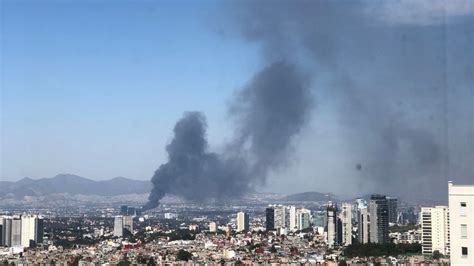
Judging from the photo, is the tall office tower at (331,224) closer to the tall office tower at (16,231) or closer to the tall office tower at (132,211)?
the tall office tower at (16,231)

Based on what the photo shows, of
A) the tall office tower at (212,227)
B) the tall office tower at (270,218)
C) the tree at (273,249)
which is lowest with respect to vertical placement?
the tree at (273,249)

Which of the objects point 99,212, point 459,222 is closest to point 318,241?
point 99,212

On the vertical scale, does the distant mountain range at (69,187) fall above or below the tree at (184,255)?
above

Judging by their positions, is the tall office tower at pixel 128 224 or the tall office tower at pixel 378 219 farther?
the tall office tower at pixel 128 224

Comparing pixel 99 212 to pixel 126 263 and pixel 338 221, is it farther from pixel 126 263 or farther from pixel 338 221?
pixel 126 263

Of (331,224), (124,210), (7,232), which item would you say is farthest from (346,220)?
(124,210)

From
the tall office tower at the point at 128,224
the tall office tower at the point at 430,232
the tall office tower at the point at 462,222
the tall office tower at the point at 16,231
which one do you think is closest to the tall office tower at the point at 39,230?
the tall office tower at the point at 16,231

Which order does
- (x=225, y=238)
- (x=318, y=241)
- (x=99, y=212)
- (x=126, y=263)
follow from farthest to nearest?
(x=99, y=212) → (x=225, y=238) → (x=318, y=241) → (x=126, y=263)
